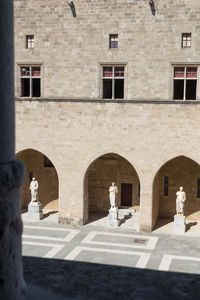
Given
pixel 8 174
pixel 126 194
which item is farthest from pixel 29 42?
pixel 8 174

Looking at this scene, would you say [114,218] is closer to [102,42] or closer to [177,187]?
Answer: [177,187]

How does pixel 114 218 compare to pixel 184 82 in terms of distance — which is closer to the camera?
pixel 184 82

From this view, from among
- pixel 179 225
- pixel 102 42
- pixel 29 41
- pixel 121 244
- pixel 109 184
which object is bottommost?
pixel 121 244

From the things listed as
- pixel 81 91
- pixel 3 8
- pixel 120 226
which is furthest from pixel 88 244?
pixel 3 8

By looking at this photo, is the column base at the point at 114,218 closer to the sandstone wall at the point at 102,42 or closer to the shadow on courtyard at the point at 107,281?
the sandstone wall at the point at 102,42

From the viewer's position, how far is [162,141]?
65.4ft

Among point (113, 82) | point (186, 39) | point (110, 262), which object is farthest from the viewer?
point (113, 82)

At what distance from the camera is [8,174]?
7105 millimetres

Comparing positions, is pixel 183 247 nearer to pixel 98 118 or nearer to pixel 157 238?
pixel 157 238

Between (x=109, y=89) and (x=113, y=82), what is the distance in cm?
103

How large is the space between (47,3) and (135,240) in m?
11.9

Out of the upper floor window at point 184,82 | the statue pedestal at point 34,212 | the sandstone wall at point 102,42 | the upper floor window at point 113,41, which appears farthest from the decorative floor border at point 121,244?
the upper floor window at point 113,41

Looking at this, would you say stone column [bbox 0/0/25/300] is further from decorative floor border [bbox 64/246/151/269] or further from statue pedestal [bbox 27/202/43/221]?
statue pedestal [bbox 27/202/43/221]

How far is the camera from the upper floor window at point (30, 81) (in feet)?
69.1
